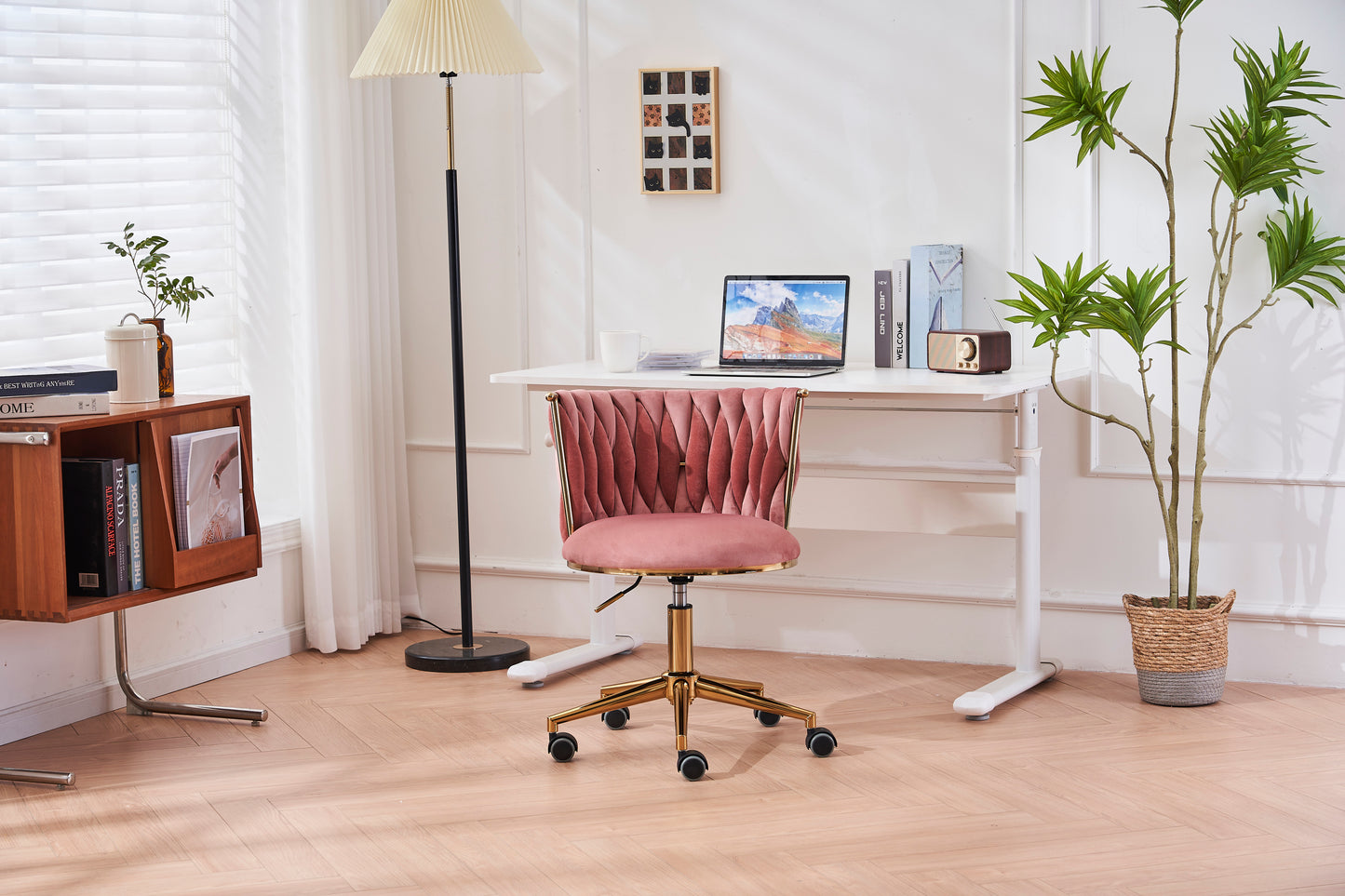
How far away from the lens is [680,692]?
2.98m

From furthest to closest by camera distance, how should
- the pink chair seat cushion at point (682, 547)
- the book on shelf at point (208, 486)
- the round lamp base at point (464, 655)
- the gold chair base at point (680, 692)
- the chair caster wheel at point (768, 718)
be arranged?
the round lamp base at point (464, 655) → the chair caster wheel at point (768, 718) → the book on shelf at point (208, 486) → the gold chair base at point (680, 692) → the pink chair seat cushion at point (682, 547)

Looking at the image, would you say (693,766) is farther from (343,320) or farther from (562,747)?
(343,320)

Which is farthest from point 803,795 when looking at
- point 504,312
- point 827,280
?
point 504,312

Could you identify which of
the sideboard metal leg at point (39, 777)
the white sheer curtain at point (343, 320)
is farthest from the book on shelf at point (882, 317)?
the sideboard metal leg at point (39, 777)

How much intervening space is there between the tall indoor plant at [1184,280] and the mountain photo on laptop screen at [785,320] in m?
0.53

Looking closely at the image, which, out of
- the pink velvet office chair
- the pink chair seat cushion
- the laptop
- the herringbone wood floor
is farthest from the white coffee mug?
the herringbone wood floor

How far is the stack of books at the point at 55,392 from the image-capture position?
114 inches

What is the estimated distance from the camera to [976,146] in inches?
144

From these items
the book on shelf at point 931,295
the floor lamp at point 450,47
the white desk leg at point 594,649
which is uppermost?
the floor lamp at point 450,47

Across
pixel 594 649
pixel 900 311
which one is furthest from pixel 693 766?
pixel 900 311

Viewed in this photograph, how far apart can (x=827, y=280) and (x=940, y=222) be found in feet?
1.19

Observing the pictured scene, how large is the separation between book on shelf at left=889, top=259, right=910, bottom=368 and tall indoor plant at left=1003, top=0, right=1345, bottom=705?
14.8 inches

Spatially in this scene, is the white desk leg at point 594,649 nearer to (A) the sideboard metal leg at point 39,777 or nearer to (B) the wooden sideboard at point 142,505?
(B) the wooden sideboard at point 142,505

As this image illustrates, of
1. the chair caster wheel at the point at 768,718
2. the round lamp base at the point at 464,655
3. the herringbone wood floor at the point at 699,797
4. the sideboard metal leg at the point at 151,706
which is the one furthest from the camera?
the round lamp base at the point at 464,655
